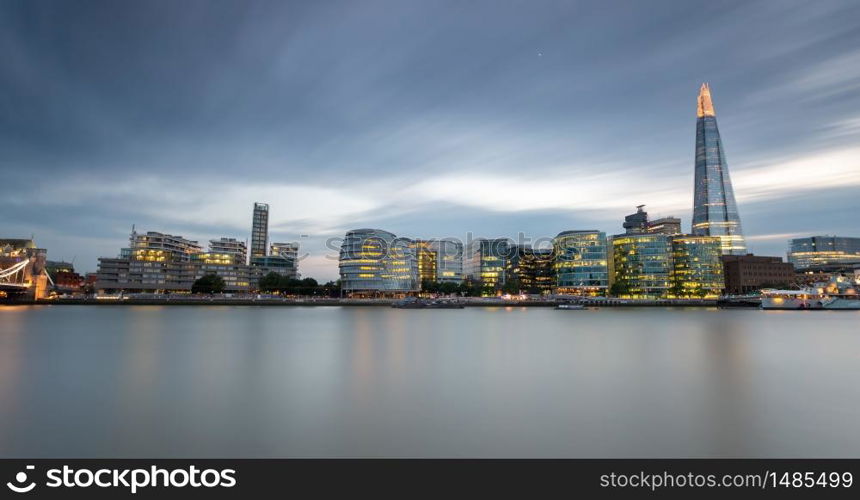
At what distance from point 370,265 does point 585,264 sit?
79393 millimetres

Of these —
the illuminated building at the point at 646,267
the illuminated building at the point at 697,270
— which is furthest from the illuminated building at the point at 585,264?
the illuminated building at the point at 697,270

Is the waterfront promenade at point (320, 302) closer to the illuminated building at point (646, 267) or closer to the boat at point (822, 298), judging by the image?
the illuminated building at point (646, 267)

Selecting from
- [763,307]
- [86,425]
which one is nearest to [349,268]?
[763,307]

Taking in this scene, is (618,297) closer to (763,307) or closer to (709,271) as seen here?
(709,271)

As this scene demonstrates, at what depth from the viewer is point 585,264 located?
6713 inches

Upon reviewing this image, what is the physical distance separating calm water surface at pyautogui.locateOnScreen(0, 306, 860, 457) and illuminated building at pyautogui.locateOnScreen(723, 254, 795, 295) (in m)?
169

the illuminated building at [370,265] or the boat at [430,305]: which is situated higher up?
the illuminated building at [370,265]

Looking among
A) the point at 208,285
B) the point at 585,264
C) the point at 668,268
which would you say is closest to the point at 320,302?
the point at 208,285

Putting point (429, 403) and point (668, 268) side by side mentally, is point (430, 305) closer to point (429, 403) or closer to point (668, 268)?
point (668, 268)

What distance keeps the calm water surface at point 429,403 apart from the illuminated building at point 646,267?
455 feet

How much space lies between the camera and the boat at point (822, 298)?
365ft

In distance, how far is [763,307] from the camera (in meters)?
121

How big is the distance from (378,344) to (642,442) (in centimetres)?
2880
